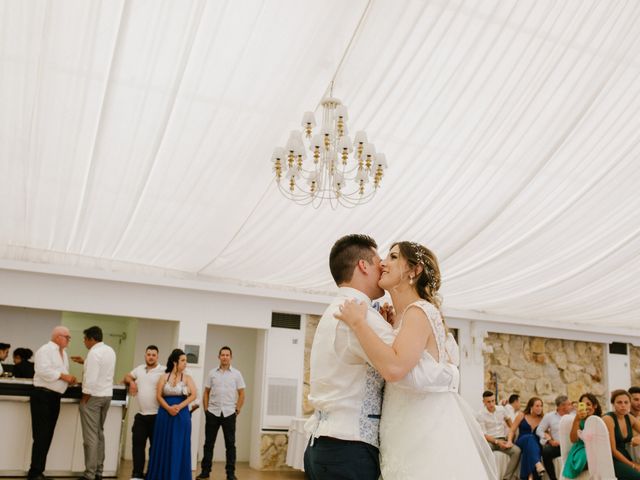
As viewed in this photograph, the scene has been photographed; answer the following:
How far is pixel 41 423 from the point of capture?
6.50m

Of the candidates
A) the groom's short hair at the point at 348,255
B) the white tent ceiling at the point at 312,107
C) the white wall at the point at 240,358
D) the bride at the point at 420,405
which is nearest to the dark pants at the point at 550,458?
the white tent ceiling at the point at 312,107

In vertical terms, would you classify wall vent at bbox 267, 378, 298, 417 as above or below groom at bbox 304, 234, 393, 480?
below

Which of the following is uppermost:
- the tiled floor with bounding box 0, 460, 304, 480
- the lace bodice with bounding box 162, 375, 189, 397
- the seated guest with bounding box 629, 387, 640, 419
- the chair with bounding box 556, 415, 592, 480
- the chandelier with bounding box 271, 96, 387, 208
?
the chandelier with bounding box 271, 96, 387, 208

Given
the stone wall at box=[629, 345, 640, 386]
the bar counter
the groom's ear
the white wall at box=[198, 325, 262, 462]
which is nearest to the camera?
the groom's ear

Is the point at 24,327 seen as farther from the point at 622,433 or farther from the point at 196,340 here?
the point at 622,433

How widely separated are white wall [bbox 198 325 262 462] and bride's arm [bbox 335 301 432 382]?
8733 mm

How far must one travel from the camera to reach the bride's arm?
6.58 feet

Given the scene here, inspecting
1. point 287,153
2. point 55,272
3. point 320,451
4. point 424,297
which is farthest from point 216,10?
point 55,272

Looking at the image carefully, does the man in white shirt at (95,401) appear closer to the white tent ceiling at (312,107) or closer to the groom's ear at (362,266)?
the white tent ceiling at (312,107)

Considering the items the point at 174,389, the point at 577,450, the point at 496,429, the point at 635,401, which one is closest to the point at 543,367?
the point at 496,429

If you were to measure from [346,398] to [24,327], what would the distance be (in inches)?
434

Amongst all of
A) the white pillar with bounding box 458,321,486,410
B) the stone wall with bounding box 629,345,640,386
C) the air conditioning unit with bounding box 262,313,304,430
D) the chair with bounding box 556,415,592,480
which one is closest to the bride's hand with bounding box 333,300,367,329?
the chair with bounding box 556,415,592,480

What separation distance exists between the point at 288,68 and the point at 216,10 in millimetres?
776

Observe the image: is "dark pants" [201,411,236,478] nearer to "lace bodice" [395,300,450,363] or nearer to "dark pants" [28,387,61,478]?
"dark pants" [28,387,61,478]
